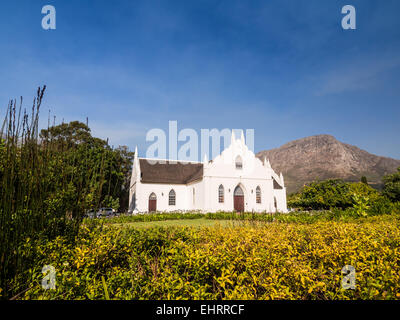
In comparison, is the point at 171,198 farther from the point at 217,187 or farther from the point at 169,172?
the point at 217,187

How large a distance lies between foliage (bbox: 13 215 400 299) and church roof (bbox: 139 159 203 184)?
25.8m

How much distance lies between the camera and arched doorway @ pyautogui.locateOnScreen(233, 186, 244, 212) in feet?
97.1

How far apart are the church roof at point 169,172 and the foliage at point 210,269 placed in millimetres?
25780

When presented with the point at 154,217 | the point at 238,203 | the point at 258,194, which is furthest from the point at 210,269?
the point at 258,194

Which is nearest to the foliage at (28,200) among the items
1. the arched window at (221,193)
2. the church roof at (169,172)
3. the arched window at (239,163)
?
the arched window at (221,193)

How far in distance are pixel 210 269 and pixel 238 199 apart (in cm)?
2750

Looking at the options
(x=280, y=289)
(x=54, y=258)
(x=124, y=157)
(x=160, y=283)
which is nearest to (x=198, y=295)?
(x=160, y=283)

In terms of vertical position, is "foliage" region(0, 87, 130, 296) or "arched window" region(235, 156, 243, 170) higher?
"arched window" region(235, 156, 243, 170)

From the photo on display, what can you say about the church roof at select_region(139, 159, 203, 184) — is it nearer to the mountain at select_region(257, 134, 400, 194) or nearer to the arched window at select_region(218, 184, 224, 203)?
the arched window at select_region(218, 184, 224, 203)

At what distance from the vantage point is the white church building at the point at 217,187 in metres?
28.6

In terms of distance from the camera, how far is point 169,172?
3375 centimetres

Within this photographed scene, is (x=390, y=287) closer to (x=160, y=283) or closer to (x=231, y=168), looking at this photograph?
(x=160, y=283)

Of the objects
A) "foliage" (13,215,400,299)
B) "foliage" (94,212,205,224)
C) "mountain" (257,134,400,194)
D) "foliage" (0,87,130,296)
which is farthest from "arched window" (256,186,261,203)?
"mountain" (257,134,400,194)
